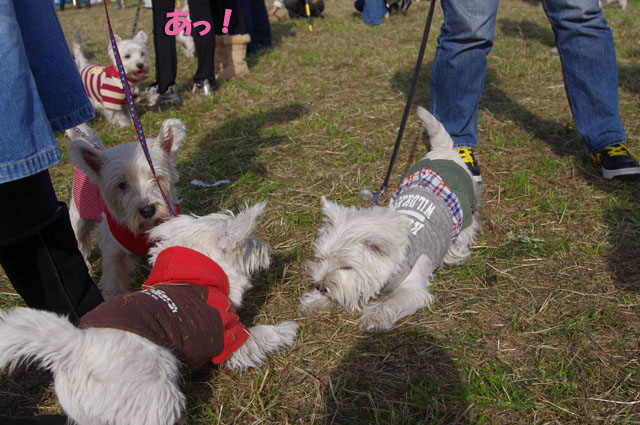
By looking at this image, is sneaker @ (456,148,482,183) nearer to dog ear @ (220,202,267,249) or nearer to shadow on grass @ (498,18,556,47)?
dog ear @ (220,202,267,249)

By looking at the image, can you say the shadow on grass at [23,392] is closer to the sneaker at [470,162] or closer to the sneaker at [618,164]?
the sneaker at [470,162]

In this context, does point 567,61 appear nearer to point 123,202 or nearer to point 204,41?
point 123,202

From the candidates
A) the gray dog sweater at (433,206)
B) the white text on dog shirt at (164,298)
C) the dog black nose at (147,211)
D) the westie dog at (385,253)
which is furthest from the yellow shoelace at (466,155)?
the white text on dog shirt at (164,298)

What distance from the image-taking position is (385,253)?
2461 millimetres

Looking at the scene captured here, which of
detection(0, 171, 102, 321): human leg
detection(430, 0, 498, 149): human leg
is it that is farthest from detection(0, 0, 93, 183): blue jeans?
detection(430, 0, 498, 149): human leg

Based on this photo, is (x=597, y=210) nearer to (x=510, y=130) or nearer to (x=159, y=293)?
(x=510, y=130)

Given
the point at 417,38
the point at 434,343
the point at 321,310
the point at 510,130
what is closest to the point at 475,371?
the point at 434,343

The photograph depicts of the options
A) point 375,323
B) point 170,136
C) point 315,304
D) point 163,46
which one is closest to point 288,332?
point 315,304

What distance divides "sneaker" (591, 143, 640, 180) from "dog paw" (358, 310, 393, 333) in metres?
2.52

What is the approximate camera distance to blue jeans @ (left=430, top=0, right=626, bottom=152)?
349 cm

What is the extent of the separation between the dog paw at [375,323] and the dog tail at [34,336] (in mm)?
1487

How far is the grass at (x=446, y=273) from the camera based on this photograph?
2047 mm

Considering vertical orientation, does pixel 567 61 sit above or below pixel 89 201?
above

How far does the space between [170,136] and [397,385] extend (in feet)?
7.34
